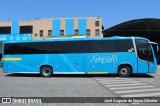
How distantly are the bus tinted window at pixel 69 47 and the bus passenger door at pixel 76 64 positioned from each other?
52cm

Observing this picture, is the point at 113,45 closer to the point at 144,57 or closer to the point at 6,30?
the point at 144,57

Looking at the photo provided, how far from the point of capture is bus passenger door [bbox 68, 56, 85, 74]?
22125 millimetres

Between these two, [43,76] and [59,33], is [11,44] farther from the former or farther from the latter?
[59,33]

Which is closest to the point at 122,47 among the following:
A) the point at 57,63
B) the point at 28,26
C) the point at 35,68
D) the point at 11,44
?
the point at 57,63

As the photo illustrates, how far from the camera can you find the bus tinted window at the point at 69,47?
2161 cm

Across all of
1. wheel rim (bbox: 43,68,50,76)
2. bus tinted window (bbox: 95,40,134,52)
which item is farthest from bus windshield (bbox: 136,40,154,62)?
wheel rim (bbox: 43,68,50,76)

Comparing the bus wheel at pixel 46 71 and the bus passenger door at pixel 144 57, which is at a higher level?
the bus passenger door at pixel 144 57

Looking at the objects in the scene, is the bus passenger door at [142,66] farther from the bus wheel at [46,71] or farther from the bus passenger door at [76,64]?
the bus wheel at [46,71]

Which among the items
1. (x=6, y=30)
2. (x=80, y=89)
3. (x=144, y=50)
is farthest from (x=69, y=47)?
(x=6, y=30)

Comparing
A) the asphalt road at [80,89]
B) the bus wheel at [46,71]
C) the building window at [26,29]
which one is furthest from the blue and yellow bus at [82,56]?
the building window at [26,29]

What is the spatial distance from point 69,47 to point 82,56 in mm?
Answer: 1192

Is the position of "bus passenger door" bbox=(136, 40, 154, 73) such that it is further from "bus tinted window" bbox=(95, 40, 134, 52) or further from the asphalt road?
the asphalt road

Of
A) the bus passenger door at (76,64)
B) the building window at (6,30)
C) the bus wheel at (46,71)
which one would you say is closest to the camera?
the bus passenger door at (76,64)

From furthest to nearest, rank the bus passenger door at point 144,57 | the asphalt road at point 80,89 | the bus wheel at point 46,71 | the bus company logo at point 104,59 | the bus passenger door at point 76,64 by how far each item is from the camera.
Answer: the bus wheel at point 46,71 < the bus passenger door at point 76,64 < the bus company logo at point 104,59 < the bus passenger door at point 144,57 < the asphalt road at point 80,89
